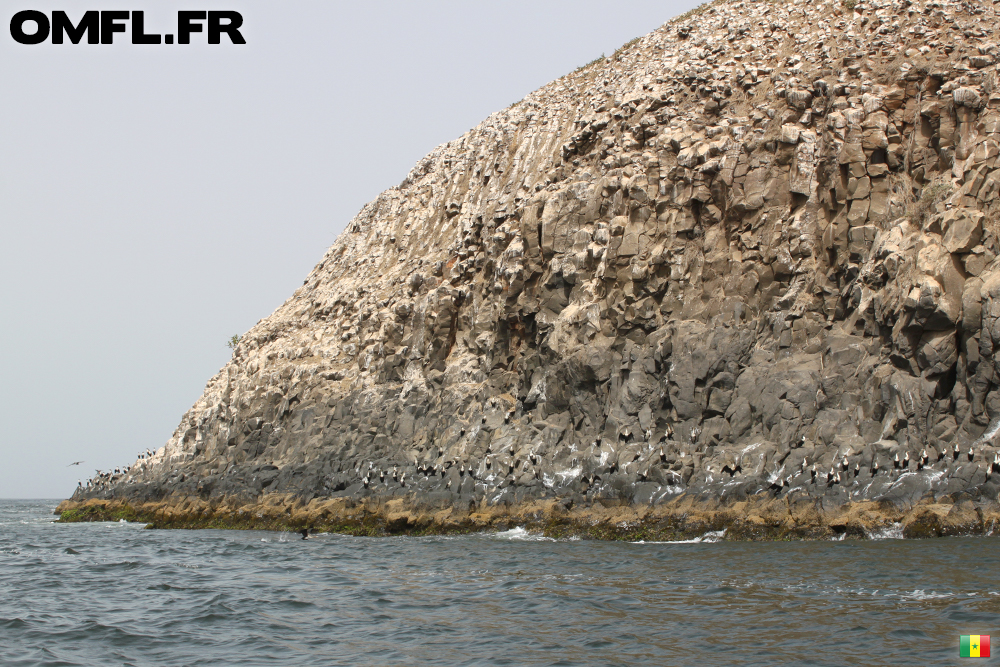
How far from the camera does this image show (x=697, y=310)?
42438mm

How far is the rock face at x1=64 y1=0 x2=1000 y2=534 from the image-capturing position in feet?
110

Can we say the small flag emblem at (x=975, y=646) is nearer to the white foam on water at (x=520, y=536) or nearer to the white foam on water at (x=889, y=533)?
the white foam on water at (x=889, y=533)

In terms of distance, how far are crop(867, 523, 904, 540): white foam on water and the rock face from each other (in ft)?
3.63

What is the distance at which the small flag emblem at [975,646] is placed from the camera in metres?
13.2

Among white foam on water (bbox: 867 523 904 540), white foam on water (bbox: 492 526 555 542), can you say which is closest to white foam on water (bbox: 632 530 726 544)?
white foam on water (bbox: 492 526 555 542)

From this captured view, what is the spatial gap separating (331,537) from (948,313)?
2881 cm

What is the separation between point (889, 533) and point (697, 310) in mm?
16065

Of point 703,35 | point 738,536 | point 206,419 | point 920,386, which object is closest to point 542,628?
point 738,536

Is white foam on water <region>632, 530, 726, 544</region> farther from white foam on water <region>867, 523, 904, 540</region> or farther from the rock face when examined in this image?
white foam on water <region>867, 523, 904, 540</region>

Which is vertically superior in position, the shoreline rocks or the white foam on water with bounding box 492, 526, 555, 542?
the shoreline rocks

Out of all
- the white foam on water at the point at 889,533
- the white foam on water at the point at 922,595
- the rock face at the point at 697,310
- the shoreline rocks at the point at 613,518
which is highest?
the rock face at the point at 697,310

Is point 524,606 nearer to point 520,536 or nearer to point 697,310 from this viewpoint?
point 520,536

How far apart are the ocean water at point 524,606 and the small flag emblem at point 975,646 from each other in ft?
0.58

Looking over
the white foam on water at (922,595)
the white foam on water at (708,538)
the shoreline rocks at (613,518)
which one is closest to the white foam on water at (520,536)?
the shoreline rocks at (613,518)
